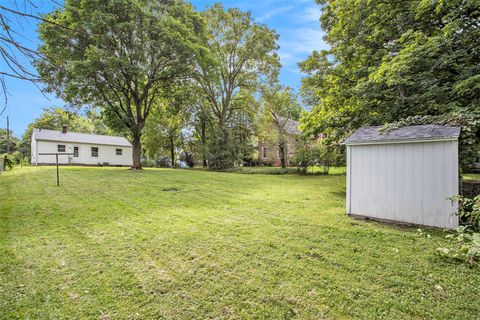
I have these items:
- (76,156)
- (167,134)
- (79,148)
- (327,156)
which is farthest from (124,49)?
(76,156)

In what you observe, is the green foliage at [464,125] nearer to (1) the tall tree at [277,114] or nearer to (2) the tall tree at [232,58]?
(1) the tall tree at [277,114]

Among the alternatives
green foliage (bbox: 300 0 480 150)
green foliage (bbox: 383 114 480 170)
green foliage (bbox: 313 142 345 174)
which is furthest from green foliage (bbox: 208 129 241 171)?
green foliage (bbox: 383 114 480 170)

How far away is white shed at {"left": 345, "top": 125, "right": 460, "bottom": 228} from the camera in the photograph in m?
3.99

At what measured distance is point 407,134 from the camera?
449cm

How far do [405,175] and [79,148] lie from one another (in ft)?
90.5

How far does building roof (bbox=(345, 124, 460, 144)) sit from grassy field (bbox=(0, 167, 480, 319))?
5.45 ft

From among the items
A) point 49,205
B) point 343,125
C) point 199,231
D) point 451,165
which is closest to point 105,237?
point 199,231

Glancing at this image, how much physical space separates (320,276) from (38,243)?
4024mm

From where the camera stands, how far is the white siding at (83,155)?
21.5 m

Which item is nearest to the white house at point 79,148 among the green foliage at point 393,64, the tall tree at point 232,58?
the tall tree at point 232,58

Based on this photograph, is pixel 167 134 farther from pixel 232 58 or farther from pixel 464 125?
pixel 464 125

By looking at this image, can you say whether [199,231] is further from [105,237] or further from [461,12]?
[461,12]

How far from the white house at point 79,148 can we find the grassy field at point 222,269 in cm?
2129

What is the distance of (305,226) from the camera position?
441 centimetres
